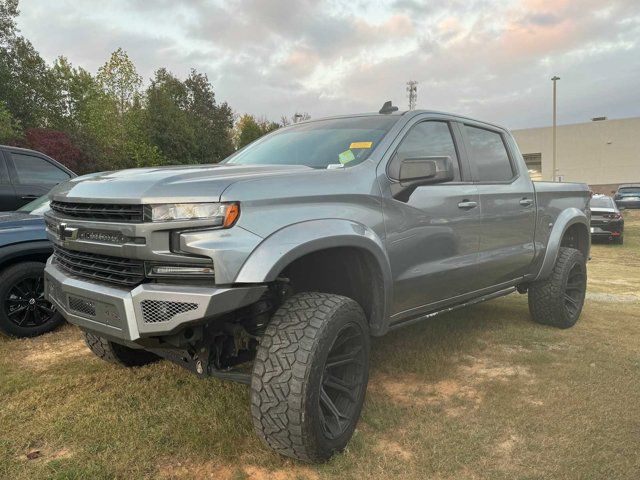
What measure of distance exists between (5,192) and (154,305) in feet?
16.6

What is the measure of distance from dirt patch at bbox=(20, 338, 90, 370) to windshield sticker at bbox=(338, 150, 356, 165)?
2.62 m

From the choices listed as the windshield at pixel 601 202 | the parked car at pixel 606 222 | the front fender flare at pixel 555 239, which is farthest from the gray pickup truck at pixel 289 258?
the windshield at pixel 601 202

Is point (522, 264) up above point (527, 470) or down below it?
above

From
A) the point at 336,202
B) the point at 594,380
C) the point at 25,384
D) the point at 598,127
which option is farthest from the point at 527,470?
the point at 598,127

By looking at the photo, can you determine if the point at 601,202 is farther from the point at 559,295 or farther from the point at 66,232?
the point at 66,232

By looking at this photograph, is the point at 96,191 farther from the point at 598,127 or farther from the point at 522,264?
the point at 598,127

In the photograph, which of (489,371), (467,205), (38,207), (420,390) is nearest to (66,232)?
(420,390)

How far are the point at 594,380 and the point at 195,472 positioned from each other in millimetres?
2775

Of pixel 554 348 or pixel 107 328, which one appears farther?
pixel 554 348

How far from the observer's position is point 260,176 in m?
2.49

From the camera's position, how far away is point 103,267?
255 centimetres

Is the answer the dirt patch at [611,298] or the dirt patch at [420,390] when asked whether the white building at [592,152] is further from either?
the dirt patch at [420,390]

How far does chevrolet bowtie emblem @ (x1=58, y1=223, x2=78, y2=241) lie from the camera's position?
266 cm

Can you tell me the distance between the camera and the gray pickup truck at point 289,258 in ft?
7.43
